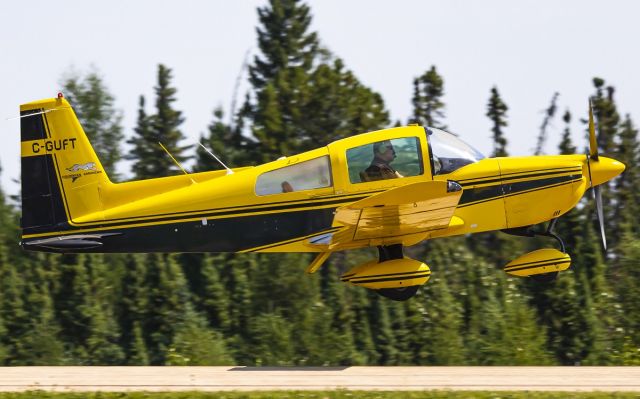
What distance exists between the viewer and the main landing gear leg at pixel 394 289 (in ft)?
43.5

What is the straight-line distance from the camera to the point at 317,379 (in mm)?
11492

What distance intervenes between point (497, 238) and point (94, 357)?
44.2ft

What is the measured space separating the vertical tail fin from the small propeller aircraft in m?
0.01

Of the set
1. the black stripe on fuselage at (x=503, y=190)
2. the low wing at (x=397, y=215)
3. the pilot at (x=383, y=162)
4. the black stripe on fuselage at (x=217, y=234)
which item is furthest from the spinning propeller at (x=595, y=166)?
the black stripe on fuselage at (x=217, y=234)

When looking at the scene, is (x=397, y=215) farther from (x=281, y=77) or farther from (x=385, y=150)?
(x=281, y=77)

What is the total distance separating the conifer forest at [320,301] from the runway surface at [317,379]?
480 inches

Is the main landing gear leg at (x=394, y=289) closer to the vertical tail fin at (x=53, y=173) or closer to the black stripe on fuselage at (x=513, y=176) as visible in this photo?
the black stripe on fuselage at (x=513, y=176)

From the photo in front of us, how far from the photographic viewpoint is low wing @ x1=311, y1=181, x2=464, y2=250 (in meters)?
11.7

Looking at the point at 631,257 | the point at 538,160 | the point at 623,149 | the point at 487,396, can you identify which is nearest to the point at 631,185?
the point at 623,149

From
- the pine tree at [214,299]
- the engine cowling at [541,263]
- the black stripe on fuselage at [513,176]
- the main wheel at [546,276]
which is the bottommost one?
the pine tree at [214,299]

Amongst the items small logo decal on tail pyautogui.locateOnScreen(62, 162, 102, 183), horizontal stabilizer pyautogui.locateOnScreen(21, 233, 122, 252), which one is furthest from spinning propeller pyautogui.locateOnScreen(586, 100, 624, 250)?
small logo decal on tail pyautogui.locateOnScreen(62, 162, 102, 183)

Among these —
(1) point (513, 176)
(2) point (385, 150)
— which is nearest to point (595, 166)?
(1) point (513, 176)

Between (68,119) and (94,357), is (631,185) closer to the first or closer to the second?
(94,357)

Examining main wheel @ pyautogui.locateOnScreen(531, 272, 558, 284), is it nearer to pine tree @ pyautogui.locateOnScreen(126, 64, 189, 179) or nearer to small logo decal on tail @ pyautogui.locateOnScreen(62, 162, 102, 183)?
small logo decal on tail @ pyautogui.locateOnScreen(62, 162, 102, 183)
